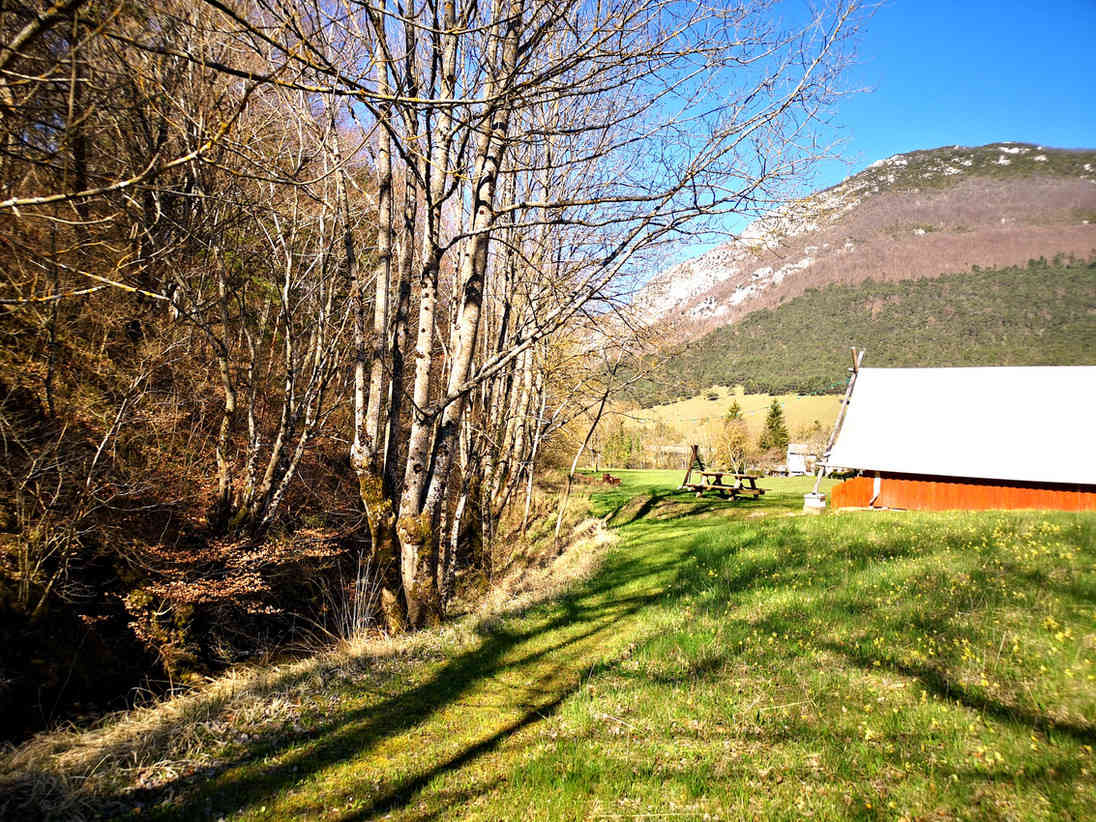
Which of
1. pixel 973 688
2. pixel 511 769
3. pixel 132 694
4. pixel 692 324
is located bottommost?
pixel 132 694

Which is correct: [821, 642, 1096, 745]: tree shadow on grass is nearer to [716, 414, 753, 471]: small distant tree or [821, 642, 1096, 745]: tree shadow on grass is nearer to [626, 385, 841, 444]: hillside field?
[716, 414, 753, 471]: small distant tree

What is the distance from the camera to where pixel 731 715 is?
3.58m

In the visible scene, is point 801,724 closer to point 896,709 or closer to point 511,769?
point 896,709

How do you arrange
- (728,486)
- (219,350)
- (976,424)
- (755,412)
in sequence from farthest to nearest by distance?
1. (755,412)
2. (728,486)
3. (976,424)
4. (219,350)

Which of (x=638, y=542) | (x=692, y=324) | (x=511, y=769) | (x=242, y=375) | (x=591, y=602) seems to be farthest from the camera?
(x=692, y=324)

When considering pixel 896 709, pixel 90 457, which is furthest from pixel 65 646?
pixel 896 709

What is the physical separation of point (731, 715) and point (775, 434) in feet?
224

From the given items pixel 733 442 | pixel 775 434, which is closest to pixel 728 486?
pixel 733 442

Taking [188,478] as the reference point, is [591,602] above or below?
below

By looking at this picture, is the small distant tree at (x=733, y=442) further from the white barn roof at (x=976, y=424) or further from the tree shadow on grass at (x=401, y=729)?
the tree shadow on grass at (x=401, y=729)

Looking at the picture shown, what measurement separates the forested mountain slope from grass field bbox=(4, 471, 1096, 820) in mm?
98431

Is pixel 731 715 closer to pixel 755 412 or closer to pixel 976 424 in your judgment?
pixel 976 424

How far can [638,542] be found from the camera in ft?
40.0

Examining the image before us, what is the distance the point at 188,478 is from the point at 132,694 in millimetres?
2972
